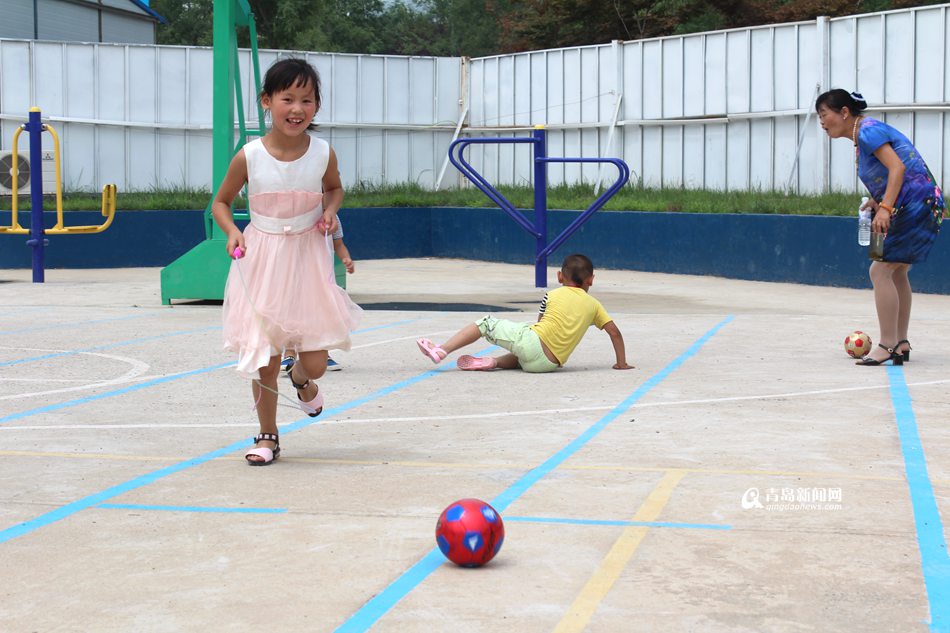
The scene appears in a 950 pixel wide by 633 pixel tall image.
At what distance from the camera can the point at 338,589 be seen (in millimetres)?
3936

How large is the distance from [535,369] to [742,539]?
444 centimetres

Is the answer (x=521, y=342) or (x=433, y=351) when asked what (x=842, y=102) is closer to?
(x=521, y=342)

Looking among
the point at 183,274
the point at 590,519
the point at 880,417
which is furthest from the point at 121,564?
the point at 183,274

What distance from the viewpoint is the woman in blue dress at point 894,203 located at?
9000 millimetres

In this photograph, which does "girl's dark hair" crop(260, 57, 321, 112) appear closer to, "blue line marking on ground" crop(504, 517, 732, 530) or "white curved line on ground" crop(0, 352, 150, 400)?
"blue line marking on ground" crop(504, 517, 732, 530)

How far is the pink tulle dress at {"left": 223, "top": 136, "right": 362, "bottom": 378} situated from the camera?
5.92m

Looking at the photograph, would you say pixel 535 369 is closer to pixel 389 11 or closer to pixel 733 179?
pixel 733 179

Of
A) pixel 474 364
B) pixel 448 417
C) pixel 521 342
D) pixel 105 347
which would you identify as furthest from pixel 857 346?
pixel 105 347

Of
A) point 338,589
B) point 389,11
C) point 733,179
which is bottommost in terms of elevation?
point 338,589

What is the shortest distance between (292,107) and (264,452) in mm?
1480

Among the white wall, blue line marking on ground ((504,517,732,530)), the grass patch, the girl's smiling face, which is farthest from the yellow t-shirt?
the white wall

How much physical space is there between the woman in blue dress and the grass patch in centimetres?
877

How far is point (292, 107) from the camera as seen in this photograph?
5891 millimetres

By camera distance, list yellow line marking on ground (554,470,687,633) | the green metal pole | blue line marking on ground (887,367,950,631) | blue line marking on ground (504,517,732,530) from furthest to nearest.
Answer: the green metal pole, blue line marking on ground (504,517,732,530), blue line marking on ground (887,367,950,631), yellow line marking on ground (554,470,687,633)
